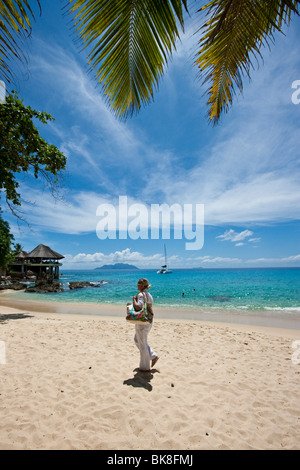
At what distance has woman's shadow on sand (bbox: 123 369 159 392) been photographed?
3.82 metres

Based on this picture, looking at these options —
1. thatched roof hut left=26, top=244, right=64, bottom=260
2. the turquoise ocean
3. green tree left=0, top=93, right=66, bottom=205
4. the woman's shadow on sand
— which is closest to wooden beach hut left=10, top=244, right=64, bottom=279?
thatched roof hut left=26, top=244, right=64, bottom=260

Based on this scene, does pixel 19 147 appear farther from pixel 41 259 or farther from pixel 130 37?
pixel 41 259

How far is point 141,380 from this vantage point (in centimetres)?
401

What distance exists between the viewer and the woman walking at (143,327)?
381cm

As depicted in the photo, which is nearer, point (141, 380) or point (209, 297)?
point (141, 380)

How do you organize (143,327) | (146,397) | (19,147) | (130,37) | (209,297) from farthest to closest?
(209,297), (19,147), (143,327), (146,397), (130,37)

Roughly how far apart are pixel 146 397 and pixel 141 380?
578mm

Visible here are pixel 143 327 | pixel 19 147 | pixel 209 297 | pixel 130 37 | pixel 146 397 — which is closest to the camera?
pixel 130 37

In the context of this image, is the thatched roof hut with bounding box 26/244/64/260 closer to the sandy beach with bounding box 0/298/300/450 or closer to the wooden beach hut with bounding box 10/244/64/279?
the wooden beach hut with bounding box 10/244/64/279

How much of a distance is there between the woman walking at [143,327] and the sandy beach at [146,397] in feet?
1.04

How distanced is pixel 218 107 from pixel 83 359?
5.97m

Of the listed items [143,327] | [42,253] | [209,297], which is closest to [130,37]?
[143,327]

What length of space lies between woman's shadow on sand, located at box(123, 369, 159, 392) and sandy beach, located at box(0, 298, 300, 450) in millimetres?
19
